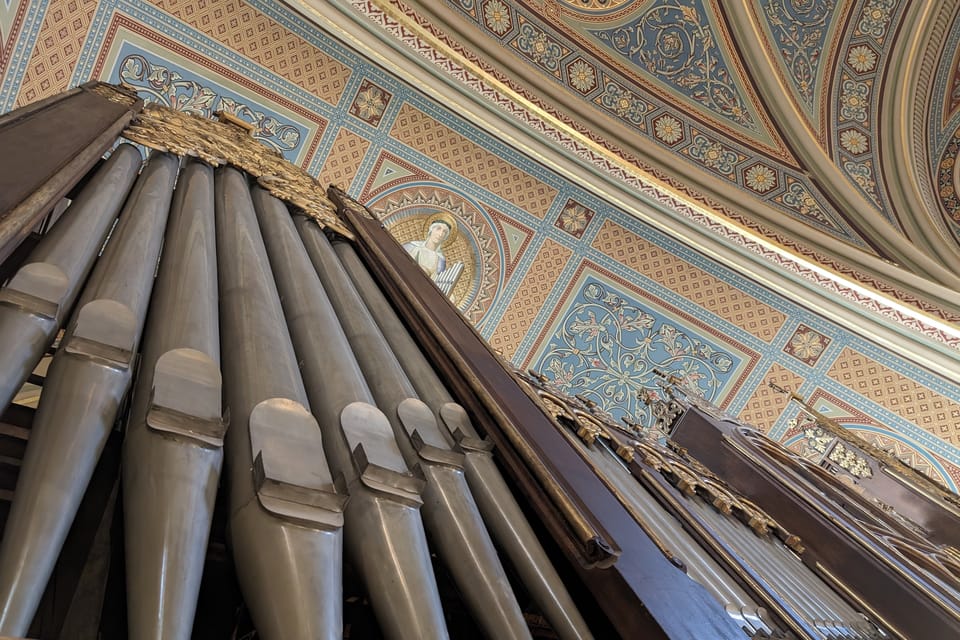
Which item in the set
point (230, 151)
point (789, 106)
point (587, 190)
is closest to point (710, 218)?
point (587, 190)

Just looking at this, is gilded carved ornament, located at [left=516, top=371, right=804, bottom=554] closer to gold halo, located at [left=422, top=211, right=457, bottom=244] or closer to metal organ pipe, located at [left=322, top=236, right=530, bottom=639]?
metal organ pipe, located at [left=322, top=236, right=530, bottom=639]

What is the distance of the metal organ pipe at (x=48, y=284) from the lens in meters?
0.99

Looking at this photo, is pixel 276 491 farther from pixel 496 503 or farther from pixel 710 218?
pixel 710 218

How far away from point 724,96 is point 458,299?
3043 millimetres

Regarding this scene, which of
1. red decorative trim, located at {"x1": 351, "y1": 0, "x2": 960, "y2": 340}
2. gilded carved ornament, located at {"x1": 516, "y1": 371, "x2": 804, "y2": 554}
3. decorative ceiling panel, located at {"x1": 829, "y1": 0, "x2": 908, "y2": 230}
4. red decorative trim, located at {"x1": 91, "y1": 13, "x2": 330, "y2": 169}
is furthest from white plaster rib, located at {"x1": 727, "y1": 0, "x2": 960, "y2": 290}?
gilded carved ornament, located at {"x1": 516, "y1": 371, "x2": 804, "y2": 554}

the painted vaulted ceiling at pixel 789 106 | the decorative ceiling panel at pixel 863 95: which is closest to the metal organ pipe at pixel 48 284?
the painted vaulted ceiling at pixel 789 106

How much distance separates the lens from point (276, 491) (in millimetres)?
912

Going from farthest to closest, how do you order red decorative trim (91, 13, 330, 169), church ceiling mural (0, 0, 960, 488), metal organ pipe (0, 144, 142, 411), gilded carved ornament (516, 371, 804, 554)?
church ceiling mural (0, 0, 960, 488)
red decorative trim (91, 13, 330, 169)
gilded carved ornament (516, 371, 804, 554)
metal organ pipe (0, 144, 142, 411)

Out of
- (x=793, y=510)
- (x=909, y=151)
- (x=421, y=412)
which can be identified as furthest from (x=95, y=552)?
(x=909, y=151)

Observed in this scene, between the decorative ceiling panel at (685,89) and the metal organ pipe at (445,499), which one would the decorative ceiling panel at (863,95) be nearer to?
the decorative ceiling panel at (685,89)

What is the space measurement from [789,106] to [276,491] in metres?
6.47

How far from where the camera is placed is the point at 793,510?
8.21 feet

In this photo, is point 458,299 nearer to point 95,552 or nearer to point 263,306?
point 263,306

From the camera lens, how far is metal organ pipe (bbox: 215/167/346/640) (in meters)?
0.80
